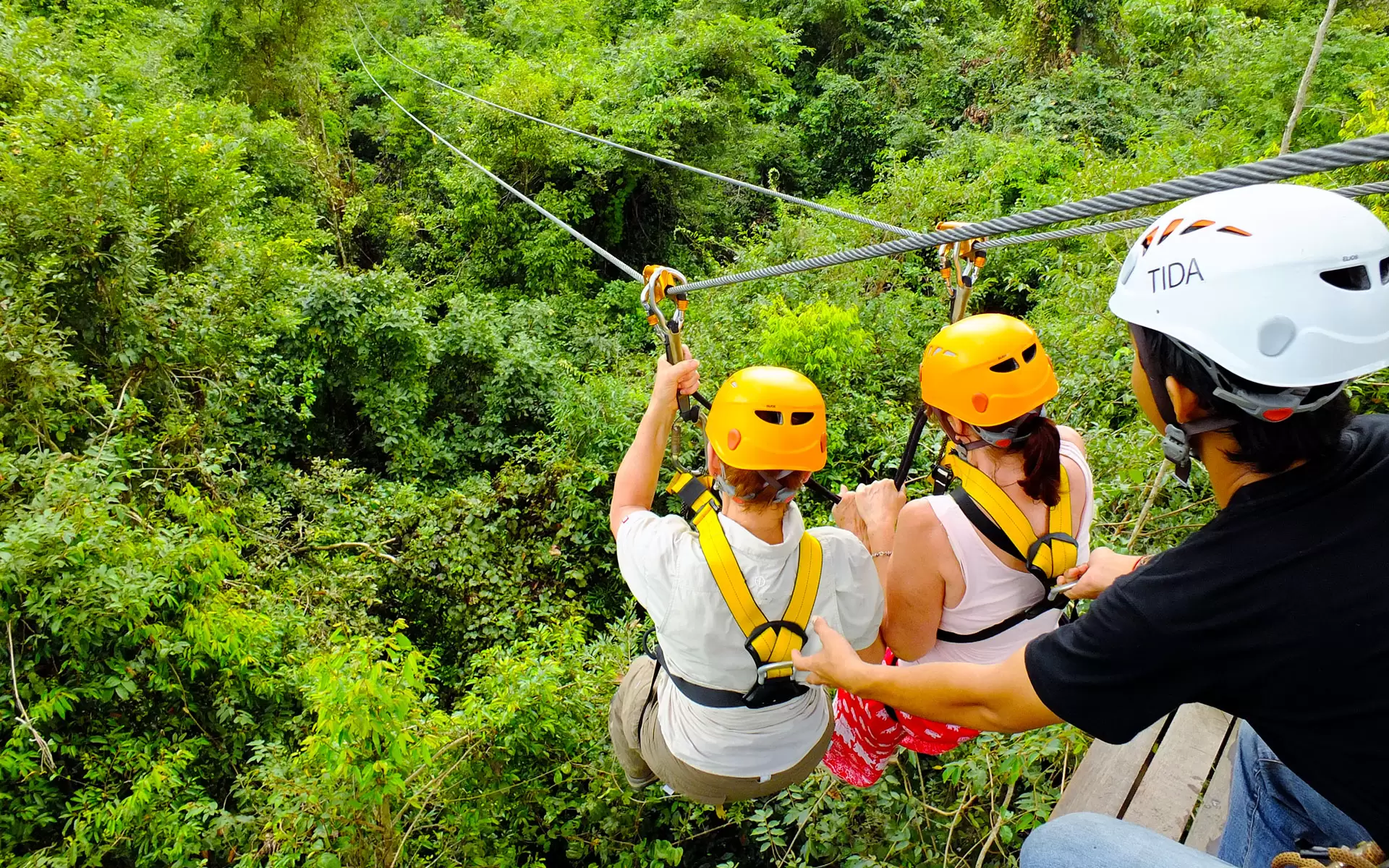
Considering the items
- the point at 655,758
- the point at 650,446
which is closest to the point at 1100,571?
the point at 650,446

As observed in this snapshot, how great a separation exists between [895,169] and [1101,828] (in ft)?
32.6

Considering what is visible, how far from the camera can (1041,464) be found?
1.81 m

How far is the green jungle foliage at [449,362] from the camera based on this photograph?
2922mm

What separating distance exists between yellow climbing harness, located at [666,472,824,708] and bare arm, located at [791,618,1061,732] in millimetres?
199

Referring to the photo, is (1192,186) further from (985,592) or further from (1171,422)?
(985,592)

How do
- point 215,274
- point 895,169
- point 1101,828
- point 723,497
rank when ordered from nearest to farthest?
point 1101,828 → point 723,497 → point 215,274 → point 895,169

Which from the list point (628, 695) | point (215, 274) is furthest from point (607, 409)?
point (628, 695)

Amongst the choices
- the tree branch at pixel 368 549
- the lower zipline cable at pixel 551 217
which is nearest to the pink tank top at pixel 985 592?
the lower zipline cable at pixel 551 217

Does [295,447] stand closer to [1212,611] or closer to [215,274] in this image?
[215,274]

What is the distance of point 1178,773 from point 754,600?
4.39 ft

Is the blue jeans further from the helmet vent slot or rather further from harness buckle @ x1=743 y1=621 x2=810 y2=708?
the helmet vent slot

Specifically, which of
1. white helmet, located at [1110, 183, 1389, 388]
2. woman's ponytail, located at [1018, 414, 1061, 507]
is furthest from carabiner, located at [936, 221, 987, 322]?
white helmet, located at [1110, 183, 1389, 388]

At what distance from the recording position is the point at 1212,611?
95 centimetres

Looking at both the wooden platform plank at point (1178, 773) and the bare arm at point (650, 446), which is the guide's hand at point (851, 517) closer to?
the bare arm at point (650, 446)
